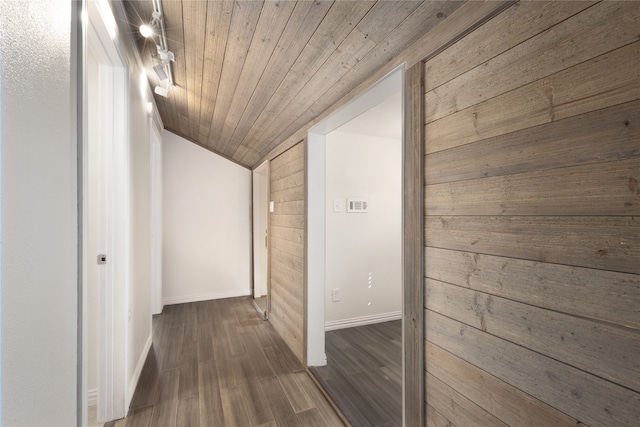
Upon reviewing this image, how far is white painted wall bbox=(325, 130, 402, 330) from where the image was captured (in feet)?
10.7

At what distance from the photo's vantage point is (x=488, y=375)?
3.04ft

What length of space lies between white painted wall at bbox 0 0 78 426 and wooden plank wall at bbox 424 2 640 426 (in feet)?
4.10

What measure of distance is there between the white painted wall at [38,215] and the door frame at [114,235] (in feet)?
3.02

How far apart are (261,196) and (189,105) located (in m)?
1.99

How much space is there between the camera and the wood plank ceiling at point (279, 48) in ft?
3.88

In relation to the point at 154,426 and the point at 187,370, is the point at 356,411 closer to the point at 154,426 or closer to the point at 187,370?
the point at 154,426

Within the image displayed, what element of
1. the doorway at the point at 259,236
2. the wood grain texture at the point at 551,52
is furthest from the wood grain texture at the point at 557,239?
the doorway at the point at 259,236

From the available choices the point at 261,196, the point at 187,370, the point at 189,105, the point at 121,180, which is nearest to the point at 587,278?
the point at 121,180

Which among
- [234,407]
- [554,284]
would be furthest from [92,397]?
[554,284]

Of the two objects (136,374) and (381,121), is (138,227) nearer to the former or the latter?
(136,374)

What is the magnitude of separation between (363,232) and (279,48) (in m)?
2.29

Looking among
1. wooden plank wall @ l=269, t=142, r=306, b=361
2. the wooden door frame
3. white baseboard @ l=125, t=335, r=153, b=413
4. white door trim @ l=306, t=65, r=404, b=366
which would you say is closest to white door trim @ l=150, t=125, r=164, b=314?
white baseboard @ l=125, t=335, r=153, b=413

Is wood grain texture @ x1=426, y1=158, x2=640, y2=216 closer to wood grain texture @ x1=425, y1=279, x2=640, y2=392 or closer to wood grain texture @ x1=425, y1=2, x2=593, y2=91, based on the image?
wood grain texture @ x1=425, y1=279, x2=640, y2=392

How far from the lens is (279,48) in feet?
5.11
